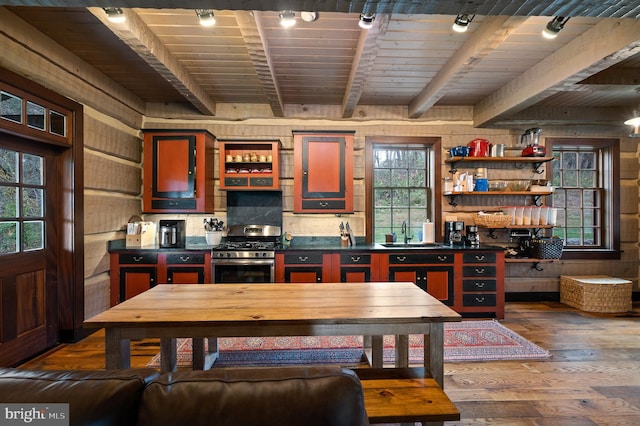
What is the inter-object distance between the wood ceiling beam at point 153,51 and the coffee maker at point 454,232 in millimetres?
3613

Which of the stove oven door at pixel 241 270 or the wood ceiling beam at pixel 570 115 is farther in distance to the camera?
the wood ceiling beam at pixel 570 115

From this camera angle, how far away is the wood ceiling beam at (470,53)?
236 centimetres

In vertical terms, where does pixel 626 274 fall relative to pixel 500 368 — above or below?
above

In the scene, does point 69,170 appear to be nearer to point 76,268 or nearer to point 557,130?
point 76,268

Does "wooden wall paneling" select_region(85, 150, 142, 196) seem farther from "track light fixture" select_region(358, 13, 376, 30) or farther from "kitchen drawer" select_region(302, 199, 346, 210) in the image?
"track light fixture" select_region(358, 13, 376, 30)

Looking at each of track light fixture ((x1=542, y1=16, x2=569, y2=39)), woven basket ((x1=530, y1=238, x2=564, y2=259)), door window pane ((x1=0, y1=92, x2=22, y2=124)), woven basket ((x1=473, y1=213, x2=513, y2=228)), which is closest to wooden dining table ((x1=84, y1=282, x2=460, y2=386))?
door window pane ((x1=0, y1=92, x2=22, y2=124))

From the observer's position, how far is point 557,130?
15.4 ft

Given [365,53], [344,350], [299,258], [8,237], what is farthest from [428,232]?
[8,237]

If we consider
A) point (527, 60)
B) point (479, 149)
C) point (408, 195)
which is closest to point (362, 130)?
point (408, 195)

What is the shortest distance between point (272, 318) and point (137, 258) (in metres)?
2.88

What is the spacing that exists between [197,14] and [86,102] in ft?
6.02

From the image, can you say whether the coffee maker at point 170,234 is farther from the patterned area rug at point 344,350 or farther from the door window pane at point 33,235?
the patterned area rug at point 344,350

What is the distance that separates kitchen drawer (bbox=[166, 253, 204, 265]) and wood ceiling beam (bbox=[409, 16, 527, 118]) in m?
3.31

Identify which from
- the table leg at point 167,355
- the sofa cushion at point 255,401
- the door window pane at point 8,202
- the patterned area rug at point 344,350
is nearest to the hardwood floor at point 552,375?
the patterned area rug at point 344,350
